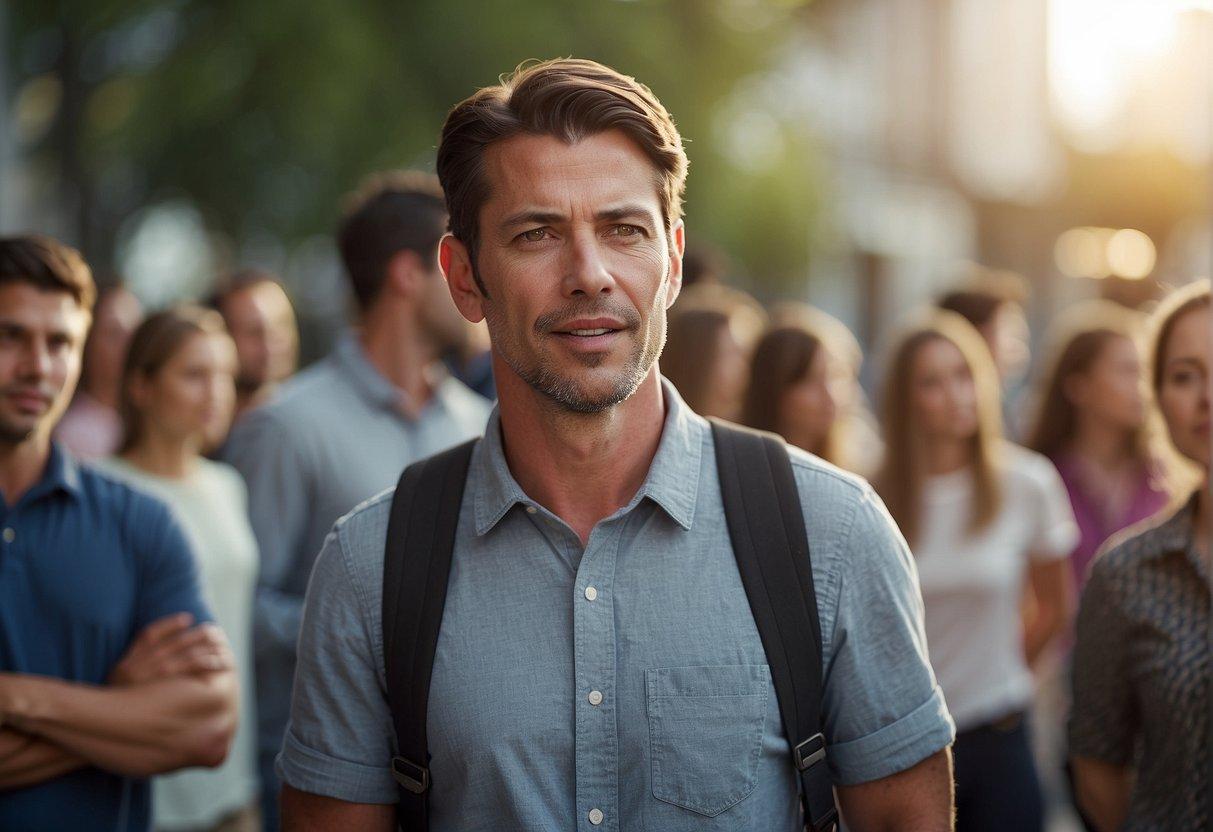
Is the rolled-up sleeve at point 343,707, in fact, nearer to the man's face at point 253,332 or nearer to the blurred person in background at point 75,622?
the blurred person in background at point 75,622

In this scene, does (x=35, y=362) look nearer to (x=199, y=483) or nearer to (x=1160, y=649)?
(x=199, y=483)

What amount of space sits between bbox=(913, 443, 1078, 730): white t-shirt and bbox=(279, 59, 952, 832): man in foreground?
8.13 ft

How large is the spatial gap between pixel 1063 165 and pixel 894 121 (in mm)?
7953

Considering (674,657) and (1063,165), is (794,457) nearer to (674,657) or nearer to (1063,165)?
(674,657)

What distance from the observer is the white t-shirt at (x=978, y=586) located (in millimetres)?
5004

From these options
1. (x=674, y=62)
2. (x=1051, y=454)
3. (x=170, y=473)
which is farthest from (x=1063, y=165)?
(x=170, y=473)

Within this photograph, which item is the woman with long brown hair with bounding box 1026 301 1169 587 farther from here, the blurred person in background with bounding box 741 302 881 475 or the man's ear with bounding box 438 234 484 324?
the man's ear with bounding box 438 234 484 324

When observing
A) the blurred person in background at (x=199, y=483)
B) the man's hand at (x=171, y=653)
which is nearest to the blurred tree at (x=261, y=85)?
the blurred person in background at (x=199, y=483)

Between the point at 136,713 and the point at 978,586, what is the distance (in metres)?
2.94

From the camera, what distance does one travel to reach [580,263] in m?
2.51

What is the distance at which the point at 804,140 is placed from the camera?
1588 centimetres

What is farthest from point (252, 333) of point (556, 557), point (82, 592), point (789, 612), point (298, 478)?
point (789, 612)

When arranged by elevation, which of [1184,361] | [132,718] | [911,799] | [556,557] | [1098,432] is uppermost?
[1098,432]

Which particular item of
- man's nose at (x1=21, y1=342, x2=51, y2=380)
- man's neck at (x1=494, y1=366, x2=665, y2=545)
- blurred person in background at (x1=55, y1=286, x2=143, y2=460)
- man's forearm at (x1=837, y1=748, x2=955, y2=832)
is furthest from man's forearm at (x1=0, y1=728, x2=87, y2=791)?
blurred person in background at (x1=55, y1=286, x2=143, y2=460)
